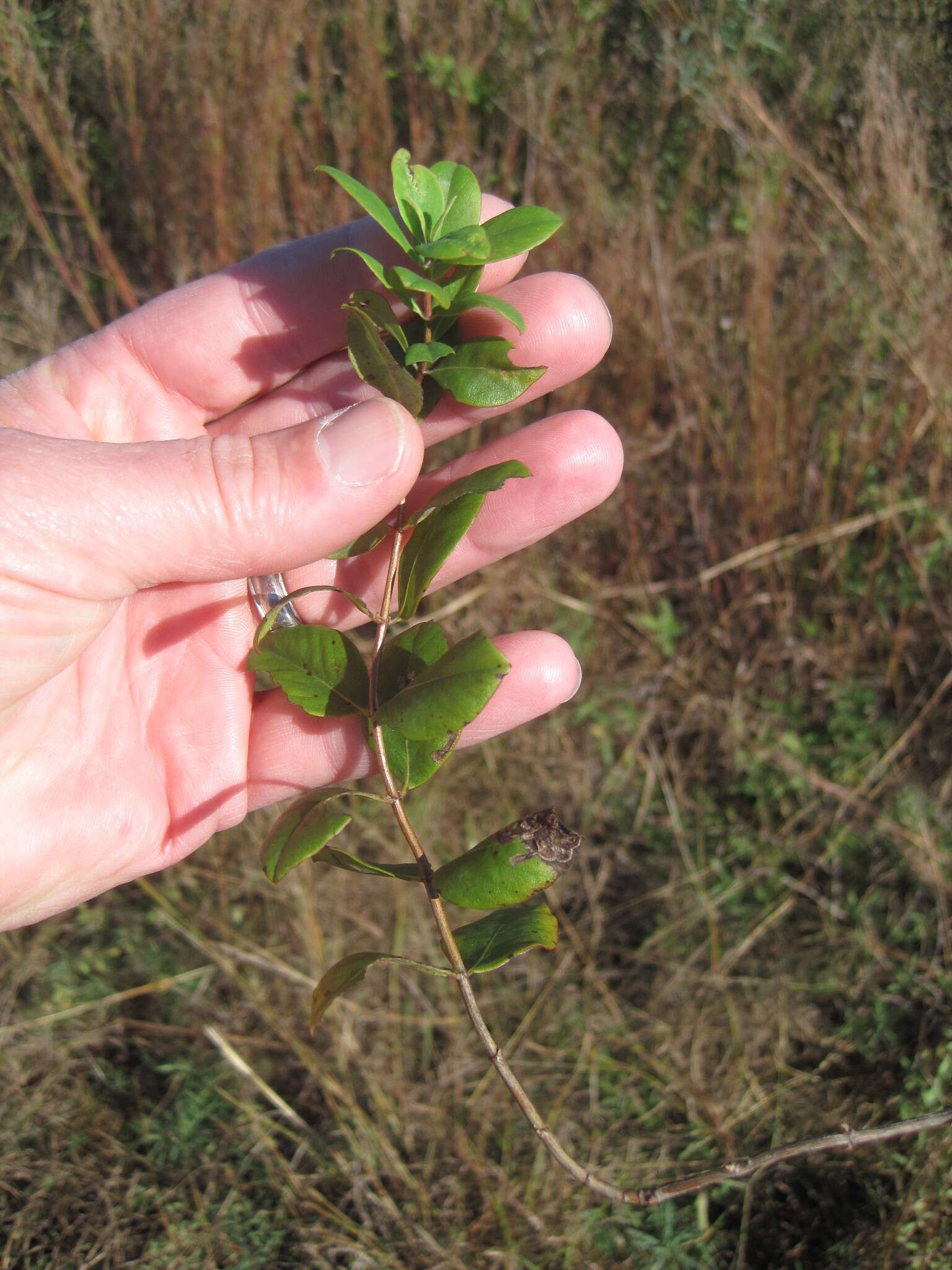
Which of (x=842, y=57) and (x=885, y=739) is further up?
(x=842, y=57)

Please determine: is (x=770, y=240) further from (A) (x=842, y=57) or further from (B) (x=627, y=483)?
(A) (x=842, y=57)

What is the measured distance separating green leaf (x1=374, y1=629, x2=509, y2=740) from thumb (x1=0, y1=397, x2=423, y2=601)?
0.98ft

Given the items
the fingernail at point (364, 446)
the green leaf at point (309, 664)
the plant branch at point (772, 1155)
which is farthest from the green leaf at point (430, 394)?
the plant branch at point (772, 1155)

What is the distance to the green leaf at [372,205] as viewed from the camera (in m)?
1.44

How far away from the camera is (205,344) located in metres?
2.11

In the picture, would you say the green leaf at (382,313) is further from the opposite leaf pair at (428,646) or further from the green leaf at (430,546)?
the green leaf at (430,546)

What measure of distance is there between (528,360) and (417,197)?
Answer: 46 cm

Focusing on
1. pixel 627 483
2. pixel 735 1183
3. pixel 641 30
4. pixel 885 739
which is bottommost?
pixel 735 1183

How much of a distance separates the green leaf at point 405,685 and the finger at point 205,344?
87 centimetres

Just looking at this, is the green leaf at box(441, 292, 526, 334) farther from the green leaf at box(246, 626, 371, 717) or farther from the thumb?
the green leaf at box(246, 626, 371, 717)

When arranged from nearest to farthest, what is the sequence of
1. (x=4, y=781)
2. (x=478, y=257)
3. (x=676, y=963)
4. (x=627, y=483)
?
(x=478, y=257), (x=4, y=781), (x=676, y=963), (x=627, y=483)

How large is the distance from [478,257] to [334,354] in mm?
757

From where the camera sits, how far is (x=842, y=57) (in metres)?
3.47

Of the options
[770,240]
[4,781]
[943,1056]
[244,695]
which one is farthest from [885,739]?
[4,781]
